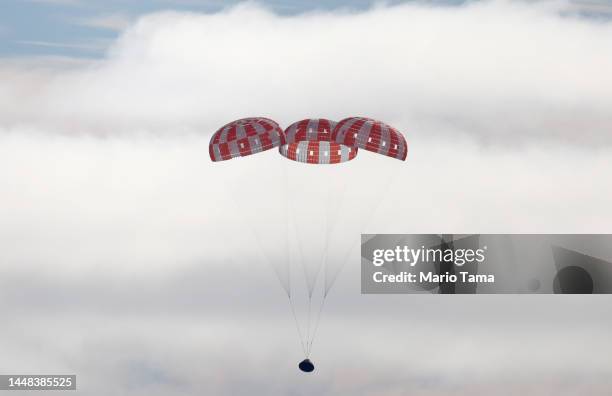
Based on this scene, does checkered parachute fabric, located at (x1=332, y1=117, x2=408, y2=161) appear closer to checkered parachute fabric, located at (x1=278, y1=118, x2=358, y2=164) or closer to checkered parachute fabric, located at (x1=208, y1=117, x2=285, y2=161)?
checkered parachute fabric, located at (x1=278, y1=118, x2=358, y2=164)

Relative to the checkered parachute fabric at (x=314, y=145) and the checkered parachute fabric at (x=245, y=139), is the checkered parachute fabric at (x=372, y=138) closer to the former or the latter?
the checkered parachute fabric at (x=314, y=145)

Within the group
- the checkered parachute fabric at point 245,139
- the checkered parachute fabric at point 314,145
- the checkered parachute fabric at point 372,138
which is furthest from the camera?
the checkered parachute fabric at point 314,145

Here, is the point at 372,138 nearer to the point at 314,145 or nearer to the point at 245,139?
the point at 314,145

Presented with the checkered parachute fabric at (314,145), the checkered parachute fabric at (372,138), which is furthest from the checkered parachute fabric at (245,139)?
the checkered parachute fabric at (372,138)

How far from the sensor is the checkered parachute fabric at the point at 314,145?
53125mm

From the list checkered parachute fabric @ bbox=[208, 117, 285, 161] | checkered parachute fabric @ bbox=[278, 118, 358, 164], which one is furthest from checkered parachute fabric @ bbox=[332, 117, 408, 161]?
checkered parachute fabric @ bbox=[208, 117, 285, 161]

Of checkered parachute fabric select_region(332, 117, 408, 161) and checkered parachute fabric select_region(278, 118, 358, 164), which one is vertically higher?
checkered parachute fabric select_region(278, 118, 358, 164)

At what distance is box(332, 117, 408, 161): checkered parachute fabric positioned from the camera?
51969mm

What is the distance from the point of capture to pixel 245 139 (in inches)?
2083

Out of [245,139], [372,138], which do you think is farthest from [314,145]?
[372,138]

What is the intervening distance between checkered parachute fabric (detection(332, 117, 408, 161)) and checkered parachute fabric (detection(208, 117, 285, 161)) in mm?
2352

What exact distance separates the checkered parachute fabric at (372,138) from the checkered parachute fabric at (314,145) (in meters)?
0.74

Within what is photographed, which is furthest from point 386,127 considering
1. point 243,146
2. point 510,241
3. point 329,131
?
point 510,241

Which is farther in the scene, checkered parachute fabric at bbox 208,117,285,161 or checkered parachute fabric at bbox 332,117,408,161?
checkered parachute fabric at bbox 208,117,285,161
